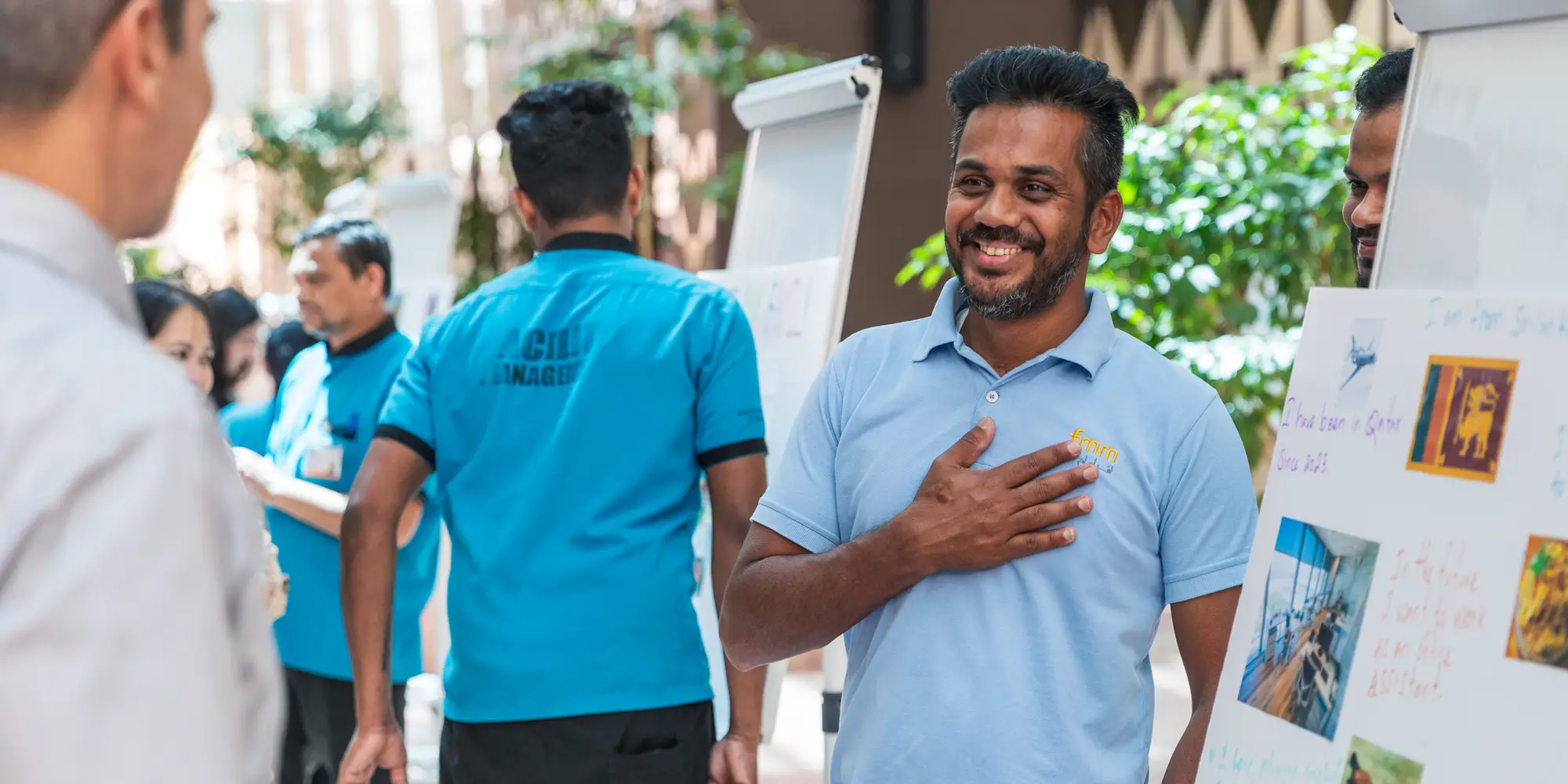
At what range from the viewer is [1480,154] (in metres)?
1.39

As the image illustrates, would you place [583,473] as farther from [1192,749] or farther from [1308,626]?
[1308,626]

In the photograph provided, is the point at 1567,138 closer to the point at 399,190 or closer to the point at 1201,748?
the point at 1201,748

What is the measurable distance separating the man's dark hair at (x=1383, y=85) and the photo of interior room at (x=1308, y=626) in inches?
28.5

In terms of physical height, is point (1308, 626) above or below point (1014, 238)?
below

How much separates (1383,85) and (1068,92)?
478 millimetres

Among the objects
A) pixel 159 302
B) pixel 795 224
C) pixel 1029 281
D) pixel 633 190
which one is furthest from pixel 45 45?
pixel 159 302

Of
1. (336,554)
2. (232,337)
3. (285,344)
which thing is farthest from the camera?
(285,344)

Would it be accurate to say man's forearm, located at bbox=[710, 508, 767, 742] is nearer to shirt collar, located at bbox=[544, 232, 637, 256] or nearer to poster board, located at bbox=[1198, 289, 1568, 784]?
shirt collar, located at bbox=[544, 232, 637, 256]

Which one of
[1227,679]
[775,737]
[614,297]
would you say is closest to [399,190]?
[775,737]

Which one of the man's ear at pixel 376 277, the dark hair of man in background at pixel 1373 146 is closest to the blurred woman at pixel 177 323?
the man's ear at pixel 376 277

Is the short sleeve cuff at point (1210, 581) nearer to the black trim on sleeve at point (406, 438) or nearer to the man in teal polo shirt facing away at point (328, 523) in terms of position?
the black trim on sleeve at point (406, 438)

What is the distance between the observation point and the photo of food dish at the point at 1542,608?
46.5 inches

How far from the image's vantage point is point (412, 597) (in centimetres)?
321

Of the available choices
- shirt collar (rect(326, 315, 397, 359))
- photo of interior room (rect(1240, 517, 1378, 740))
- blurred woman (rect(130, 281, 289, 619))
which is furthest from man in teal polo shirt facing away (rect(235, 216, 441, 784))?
photo of interior room (rect(1240, 517, 1378, 740))
